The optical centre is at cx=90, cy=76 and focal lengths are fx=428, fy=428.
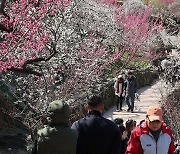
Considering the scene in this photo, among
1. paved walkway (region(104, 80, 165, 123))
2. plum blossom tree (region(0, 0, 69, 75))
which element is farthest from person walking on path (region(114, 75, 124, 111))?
plum blossom tree (region(0, 0, 69, 75))

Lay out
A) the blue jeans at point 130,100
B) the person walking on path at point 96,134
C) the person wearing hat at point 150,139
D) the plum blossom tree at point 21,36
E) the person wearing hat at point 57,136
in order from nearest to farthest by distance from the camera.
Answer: the person wearing hat at point 57,136, the person walking on path at point 96,134, the person wearing hat at point 150,139, the plum blossom tree at point 21,36, the blue jeans at point 130,100

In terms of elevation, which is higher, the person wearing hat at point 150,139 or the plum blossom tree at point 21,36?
the plum blossom tree at point 21,36

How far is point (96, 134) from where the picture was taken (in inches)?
164

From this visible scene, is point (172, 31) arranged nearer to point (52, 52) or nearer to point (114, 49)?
point (114, 49)

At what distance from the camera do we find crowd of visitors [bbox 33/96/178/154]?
3918mm

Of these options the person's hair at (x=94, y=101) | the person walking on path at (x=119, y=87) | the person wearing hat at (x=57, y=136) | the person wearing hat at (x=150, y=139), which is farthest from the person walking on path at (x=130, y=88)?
the person wearing hat at (x=57, y=136)

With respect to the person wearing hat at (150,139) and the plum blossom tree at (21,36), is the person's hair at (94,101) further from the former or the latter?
the plum blossom tree at (21,36)

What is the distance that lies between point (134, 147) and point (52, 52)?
4123 millimetres

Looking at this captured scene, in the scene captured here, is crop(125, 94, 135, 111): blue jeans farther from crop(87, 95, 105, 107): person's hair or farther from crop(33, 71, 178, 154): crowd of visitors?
crop(87, 95, 105, 107): person's hair

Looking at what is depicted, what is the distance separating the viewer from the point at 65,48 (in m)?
9.01

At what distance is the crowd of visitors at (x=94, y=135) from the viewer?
3918 millimetres

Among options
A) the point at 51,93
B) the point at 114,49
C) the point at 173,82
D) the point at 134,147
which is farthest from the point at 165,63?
the point at 134,147

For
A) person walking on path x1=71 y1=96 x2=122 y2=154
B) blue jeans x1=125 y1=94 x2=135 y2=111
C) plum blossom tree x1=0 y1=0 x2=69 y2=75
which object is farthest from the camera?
blue jeans x1=125 y1=94 x2=135 y2=111

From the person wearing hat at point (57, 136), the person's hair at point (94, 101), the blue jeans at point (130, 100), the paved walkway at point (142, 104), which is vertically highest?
the person's hair at point (94, 101)
